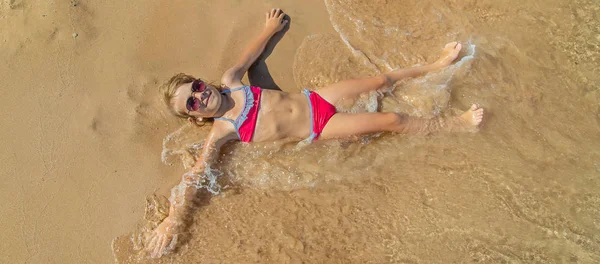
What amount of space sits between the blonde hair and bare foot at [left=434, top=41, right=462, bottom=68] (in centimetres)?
214

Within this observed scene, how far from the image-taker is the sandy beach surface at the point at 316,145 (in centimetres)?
344

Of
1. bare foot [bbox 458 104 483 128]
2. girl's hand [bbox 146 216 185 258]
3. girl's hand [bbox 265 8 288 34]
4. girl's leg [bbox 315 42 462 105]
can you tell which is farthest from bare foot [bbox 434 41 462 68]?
girl's hand [bbox 146 216 185 258]

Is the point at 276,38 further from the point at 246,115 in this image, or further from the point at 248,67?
the point at 246,115

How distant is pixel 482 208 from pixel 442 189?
33 cm

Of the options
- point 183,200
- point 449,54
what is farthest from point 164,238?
point 449,54

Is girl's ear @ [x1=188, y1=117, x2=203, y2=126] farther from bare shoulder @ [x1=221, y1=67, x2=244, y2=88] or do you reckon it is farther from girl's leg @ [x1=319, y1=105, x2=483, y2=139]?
girl's leg @ [x1=319, y1=105, x2=483, y2=139]

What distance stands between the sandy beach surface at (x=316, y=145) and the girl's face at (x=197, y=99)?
43cm

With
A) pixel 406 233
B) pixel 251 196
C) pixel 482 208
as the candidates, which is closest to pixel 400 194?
pixel 406 233

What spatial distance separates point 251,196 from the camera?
370 centimetres

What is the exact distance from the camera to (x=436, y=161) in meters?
3.73

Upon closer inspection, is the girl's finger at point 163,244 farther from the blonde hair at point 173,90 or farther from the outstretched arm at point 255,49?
the outstretched arm at point 255,49

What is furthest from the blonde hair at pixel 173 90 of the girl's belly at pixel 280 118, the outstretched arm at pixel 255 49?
the girl's belly at pixel 280 118

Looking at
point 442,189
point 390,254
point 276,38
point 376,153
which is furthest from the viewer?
point 276,38

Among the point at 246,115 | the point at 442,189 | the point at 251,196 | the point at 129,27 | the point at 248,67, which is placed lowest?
the point at 442,189
